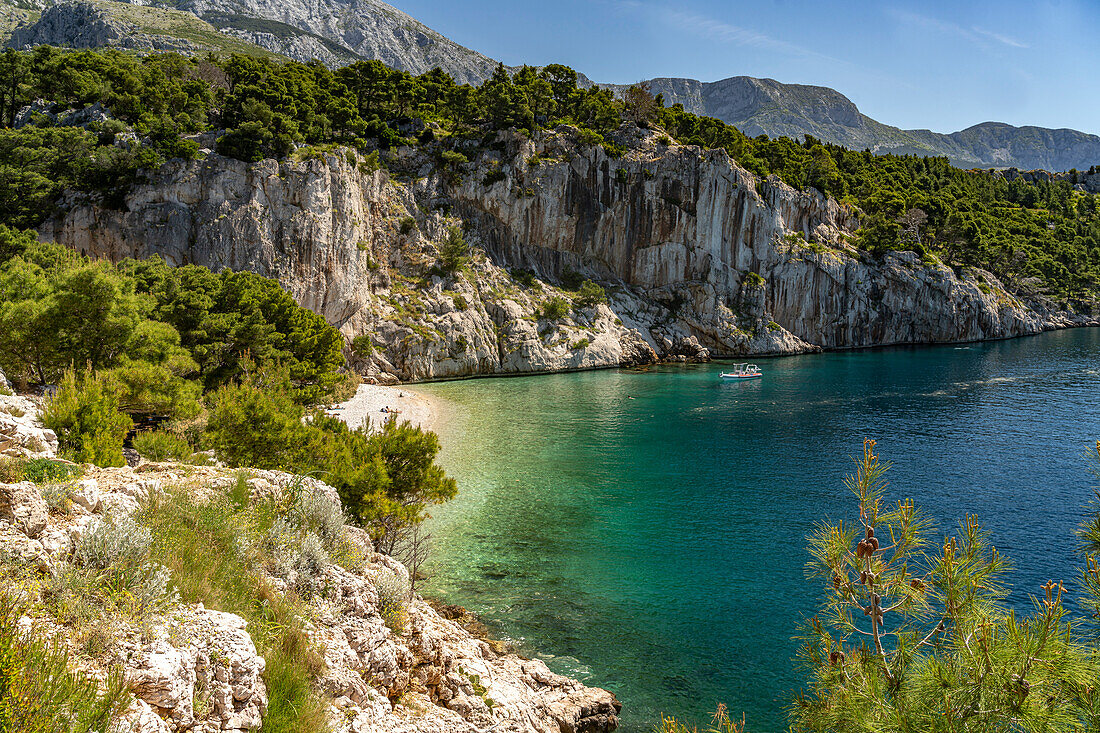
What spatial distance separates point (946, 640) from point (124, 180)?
69.7 meters

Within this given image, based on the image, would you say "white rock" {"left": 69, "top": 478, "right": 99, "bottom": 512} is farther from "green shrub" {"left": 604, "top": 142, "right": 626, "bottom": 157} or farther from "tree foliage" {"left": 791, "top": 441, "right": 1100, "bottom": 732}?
"green shrub" {"left": 604, "top": 142, "right": 626, "bottom": 157}

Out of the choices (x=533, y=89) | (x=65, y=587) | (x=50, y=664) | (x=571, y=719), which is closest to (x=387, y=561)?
(x=571, y=719)

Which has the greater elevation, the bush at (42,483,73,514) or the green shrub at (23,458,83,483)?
the green shrub at (23,458,83,483)

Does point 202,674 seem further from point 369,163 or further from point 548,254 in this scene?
point 548,254

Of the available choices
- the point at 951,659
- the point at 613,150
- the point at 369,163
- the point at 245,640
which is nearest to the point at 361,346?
the point at 369,163

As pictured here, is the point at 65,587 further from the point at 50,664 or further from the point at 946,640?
the point at 946,640

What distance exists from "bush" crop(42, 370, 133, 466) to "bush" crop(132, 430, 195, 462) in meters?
0.66

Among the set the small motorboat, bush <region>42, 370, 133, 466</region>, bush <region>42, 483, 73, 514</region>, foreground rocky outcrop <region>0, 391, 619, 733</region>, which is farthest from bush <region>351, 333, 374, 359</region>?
bush <region>42, 483, 73, 514</region>

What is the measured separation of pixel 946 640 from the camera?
6.20m

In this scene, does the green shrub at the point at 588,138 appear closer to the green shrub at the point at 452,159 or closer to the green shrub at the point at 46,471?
the green shrub at the point at 452,159

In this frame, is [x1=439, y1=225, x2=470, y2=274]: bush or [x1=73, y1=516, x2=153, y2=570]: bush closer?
[x1=73, y1=516, x2=153, y2=570]: bush

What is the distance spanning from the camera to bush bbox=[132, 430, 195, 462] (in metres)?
17.5

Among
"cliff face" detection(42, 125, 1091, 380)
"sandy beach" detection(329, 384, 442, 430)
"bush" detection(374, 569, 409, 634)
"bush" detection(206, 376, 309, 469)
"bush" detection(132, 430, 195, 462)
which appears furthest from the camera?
"cliff face" detection(42, 125, 1091, 380)

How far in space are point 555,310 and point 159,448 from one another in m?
61.4
